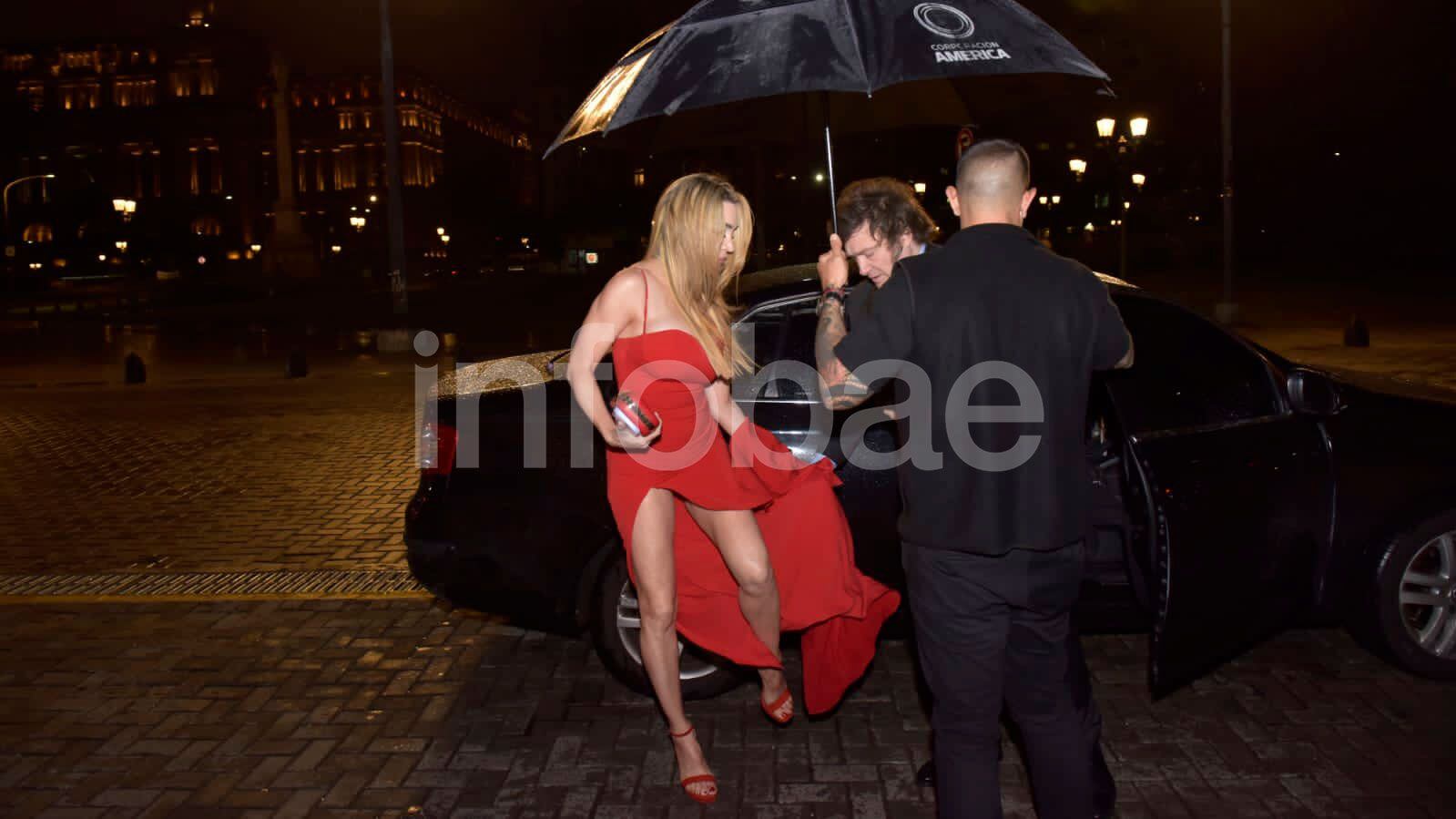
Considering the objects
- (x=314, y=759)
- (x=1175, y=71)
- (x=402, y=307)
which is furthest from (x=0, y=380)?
(x=1175, y=71)

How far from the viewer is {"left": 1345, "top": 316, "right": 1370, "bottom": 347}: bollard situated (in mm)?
17688

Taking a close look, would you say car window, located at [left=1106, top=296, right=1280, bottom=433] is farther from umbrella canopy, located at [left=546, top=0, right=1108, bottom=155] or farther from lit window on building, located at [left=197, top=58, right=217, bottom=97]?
lit window on building, located at [left=197, top=58, right=217, bottom=97]

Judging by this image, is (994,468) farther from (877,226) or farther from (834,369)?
(877,226)

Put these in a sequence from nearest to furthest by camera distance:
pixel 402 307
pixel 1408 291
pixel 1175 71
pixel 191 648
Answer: pixel 191 648 < pixel 402 307 < pixel 1408 291 < pixel 1175 71

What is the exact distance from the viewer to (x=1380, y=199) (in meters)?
Result: 45.6

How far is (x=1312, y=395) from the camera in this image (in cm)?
421

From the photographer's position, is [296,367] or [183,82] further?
[183,82]

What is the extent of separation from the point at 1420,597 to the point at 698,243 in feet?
10.4

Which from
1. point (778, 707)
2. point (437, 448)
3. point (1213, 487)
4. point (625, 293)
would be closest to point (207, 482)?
point (437, 448)

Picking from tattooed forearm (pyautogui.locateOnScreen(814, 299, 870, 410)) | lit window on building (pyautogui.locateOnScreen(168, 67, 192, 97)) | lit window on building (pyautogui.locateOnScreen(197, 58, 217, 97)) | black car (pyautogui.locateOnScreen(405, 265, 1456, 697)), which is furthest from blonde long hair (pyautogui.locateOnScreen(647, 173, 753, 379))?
lit window on building (pyautogui.locateOnScreen(168, 67, 192, 97))

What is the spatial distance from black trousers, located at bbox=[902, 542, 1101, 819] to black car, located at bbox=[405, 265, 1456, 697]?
1.33 meters

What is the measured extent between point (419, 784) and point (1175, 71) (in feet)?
171

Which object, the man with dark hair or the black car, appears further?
the black car

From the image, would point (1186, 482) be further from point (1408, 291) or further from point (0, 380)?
point (1408, 291)
